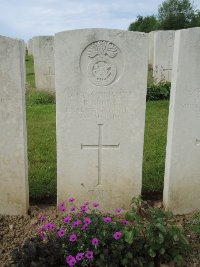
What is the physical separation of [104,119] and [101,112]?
9cm

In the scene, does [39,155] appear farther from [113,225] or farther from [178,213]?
[113,225]

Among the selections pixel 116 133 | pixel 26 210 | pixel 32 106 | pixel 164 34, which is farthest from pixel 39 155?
pixel 164 34

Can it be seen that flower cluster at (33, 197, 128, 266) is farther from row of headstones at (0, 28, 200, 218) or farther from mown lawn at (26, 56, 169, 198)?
mown lawn at (26, 56, 169, 198)

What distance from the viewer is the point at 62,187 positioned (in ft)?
13.2

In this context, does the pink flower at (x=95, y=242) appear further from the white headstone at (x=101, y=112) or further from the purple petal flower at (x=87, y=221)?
the white headstone at (x=101, y=112)

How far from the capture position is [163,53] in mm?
11961

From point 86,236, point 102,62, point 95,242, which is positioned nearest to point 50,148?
point 102,62

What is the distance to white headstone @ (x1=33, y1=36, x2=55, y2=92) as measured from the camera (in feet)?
36.0

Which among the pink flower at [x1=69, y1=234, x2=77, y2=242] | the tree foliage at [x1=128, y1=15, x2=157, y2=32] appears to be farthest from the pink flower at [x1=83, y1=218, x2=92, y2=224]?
the tree foliage at [x1=128, y1=15, x2=157, y2=32]

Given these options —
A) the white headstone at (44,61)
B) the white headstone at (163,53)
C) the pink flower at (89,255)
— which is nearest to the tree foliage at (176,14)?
the white headstone at (163,53)

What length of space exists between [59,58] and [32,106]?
6.20m

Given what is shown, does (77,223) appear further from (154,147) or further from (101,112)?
(154,147)

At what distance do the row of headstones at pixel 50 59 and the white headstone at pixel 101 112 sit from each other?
7590mm

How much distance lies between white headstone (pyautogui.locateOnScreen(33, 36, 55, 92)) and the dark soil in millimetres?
7568
